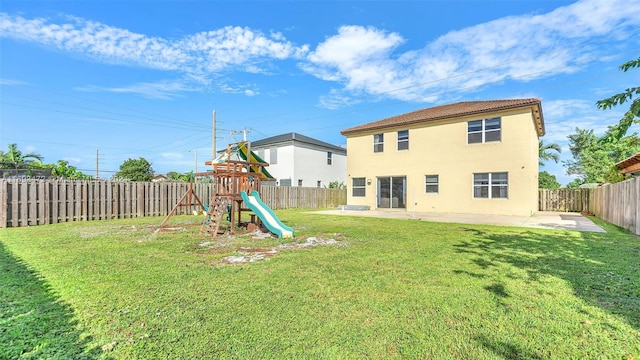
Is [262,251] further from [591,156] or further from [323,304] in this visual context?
[591,156]

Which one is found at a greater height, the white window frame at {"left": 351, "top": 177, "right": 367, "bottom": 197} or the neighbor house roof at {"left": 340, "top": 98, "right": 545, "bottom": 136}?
the neighbor house roof at {"left": 340, "top": 98, "right": 545, "bottom": 136}

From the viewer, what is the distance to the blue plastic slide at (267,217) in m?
7.89

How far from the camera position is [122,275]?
4.28 m

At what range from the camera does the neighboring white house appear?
87.7 ft

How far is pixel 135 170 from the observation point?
34875 millimetres

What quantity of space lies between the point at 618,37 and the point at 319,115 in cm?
2229

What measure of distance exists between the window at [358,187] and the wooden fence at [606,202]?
11.7 m

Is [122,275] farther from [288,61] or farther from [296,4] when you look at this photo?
[288,61]

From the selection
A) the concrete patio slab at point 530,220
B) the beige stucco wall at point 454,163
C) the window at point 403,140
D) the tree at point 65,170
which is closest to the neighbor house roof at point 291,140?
the beige stucco wall at point 454,163

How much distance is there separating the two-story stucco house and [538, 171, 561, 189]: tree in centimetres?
1514

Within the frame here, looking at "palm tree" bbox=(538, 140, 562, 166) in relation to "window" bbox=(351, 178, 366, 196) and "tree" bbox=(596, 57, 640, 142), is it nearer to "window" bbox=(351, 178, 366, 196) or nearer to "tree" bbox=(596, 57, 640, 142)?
"window" bbox=(351, 178, 366, 196)

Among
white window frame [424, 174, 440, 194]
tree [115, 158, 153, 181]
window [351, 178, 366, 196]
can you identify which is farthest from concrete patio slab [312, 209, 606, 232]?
tree [115, 158, 153, 181]

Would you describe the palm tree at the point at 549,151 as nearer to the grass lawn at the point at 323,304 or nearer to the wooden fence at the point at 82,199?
the grass lawn at the point at 323,304

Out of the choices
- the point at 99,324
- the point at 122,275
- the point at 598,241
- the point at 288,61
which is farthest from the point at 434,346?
the point at 288,61
